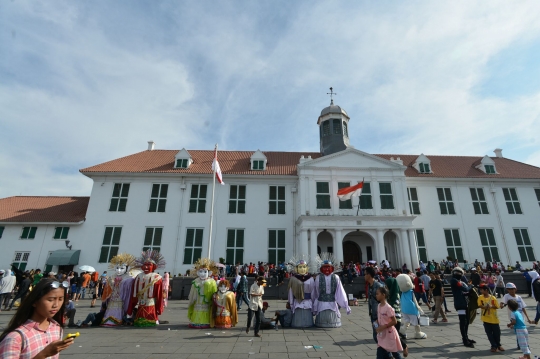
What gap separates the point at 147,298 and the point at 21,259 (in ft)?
59.4

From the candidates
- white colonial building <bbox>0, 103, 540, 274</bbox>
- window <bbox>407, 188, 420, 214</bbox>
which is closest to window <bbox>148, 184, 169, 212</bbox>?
white colonial building <bbox>0, 103, 540, 274</bbox>

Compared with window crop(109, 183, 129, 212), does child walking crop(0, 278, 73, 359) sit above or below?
below

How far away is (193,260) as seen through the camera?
2183cm

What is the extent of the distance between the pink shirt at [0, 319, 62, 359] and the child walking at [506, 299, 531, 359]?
7.18 meters

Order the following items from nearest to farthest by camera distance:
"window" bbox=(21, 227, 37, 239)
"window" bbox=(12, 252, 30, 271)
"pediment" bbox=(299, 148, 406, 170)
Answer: "window" bbox=(12, 252, 30, 271) < "window" bbox=(21, 227, 37, 239) < "pediment" bbox=(299, 148, 406, 170)

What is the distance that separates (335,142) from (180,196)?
48.1 ft

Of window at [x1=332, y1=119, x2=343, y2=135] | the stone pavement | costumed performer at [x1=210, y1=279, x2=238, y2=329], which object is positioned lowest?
the stone pavement

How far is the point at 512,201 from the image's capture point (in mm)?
24406

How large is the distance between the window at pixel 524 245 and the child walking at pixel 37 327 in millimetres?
29756

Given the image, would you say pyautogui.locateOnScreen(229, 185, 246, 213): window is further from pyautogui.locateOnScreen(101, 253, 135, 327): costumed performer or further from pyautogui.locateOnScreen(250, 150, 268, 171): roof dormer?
pyautogui.locateOnScreen(101, 253, 135, 327): costumed performer

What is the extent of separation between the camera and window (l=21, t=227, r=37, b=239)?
21.5 m

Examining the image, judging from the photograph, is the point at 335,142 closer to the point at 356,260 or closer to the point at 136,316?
the point at 356,260

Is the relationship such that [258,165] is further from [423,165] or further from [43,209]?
[43,209]

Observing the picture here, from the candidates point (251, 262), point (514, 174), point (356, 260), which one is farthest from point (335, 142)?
point (514, 174)
